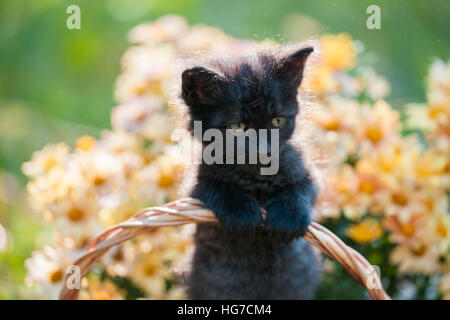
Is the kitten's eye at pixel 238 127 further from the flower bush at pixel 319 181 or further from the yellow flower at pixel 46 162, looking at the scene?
the yellow flower at pixel 46 162

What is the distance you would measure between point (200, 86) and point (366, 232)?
0.70 metres

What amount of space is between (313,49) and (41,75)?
7.86ft

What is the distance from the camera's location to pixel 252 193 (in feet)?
4.19

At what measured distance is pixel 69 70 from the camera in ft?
10.4

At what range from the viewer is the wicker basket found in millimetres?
1087

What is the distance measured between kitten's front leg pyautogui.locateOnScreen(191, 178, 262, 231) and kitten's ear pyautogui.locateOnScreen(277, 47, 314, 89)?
30 cm

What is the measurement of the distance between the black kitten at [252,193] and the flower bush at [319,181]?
0.14m

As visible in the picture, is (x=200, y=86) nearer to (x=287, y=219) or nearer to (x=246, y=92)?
(x=246, y=92)

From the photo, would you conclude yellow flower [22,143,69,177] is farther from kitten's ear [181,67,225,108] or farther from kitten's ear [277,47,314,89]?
kitten's ear [277,47,314,89]

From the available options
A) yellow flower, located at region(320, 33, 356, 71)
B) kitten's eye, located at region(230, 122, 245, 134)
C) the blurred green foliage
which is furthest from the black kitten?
the blurred green foliage

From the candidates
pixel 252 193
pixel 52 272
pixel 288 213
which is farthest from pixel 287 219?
pixel 52 272

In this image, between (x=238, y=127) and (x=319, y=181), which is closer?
(x=238, y=127)

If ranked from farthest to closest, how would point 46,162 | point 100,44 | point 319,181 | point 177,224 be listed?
1. point 100,44
2. point 46,162
3. point 319,181
4. point 177,224
